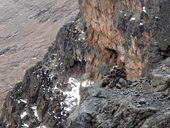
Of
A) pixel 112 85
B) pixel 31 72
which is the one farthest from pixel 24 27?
pixel 112 85

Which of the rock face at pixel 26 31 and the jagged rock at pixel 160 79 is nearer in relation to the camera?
the jagged rock at pixel 160 79

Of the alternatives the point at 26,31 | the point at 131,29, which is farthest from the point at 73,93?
the point at 26,31

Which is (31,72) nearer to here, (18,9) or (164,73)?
(164,73)

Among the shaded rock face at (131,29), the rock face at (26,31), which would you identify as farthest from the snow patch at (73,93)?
the rock face at (26,31)

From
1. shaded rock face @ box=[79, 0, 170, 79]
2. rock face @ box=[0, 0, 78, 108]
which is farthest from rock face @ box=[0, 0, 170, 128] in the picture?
rock face @ box=[0, 0, 78, 108]

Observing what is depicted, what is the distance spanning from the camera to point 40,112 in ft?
152

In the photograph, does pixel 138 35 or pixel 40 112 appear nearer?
pixel 138 35

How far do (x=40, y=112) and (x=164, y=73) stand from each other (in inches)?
1252

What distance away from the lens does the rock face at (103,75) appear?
14.5 meters

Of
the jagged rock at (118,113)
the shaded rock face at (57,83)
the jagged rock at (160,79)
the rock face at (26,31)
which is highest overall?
the jagged rock at (160,79)

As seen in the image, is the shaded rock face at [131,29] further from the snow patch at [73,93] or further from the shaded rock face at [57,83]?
the snow patch at [73,93]

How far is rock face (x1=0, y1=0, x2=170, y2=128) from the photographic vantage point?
47.7 ft

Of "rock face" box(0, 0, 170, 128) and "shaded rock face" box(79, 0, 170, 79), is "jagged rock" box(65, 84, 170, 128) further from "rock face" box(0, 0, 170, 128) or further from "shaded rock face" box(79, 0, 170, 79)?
"shaded rock face" box(79, 0, 170, 79)

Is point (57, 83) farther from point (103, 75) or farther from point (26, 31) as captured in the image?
point (26, 31)
